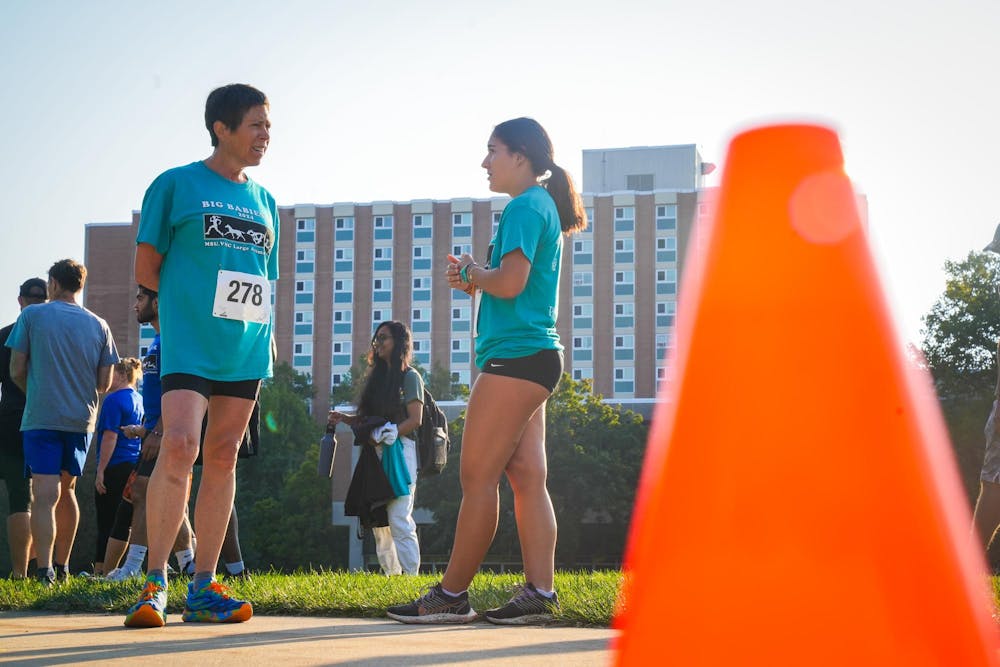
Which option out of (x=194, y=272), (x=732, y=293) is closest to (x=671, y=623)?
(x=194, y=272)

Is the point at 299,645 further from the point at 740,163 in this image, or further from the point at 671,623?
the point at 740,163

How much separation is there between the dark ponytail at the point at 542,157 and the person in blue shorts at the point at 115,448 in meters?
5.04

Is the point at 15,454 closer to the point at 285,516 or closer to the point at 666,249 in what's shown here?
the point at 285,516

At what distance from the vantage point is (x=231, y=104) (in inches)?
194

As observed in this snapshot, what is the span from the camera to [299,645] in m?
3.67

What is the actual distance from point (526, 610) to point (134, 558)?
4762 millimetres

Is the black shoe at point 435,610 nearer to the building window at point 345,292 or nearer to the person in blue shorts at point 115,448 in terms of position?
the person in blue shorts at point 115,448

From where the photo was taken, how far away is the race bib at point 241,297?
4695 mm

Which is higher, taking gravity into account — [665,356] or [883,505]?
[665,356]

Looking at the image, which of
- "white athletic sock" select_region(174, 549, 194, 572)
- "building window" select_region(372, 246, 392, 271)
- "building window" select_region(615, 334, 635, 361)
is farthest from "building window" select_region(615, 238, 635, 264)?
"white athletic sock" select_region(174, 549, 194, 572)

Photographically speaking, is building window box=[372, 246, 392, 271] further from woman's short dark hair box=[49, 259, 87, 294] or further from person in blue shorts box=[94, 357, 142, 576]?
woman's short dark hair box=[49, 259, 87, 294]

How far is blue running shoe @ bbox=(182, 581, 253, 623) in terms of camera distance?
4574 mm

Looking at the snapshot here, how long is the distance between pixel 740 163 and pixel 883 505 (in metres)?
15.5

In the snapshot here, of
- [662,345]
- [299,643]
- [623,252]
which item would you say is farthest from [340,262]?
[299,643]
